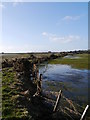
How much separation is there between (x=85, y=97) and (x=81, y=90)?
3452 millimetres

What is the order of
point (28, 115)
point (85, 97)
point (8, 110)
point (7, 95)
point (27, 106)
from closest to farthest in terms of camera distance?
point (28, 115) < point (8, 110) < point (27, 106) < point (7, 95) < point (85, 97)

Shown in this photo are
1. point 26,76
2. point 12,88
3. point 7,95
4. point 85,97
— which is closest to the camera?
point 7,95

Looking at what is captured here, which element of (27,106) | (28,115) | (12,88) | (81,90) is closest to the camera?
(28,115)

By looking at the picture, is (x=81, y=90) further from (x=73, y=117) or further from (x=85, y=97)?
(x=73, y=117)

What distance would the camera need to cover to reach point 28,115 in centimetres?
1434

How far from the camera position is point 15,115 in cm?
1436

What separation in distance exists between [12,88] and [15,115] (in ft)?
28.3

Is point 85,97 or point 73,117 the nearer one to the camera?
point 73,117

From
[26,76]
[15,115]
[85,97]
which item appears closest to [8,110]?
[15,115]

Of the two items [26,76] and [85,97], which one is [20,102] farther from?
[26,76]

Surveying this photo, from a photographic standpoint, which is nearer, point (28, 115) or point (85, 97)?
point (28, 115)

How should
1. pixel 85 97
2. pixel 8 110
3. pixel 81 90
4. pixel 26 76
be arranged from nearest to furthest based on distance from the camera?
pixel 8 110 < pixel 85 97 < pixel 81 90 < pixel 26 76

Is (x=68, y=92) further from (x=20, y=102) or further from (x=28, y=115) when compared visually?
(x=28, y=115)

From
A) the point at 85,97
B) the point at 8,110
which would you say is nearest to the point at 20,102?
the point at 8,110
